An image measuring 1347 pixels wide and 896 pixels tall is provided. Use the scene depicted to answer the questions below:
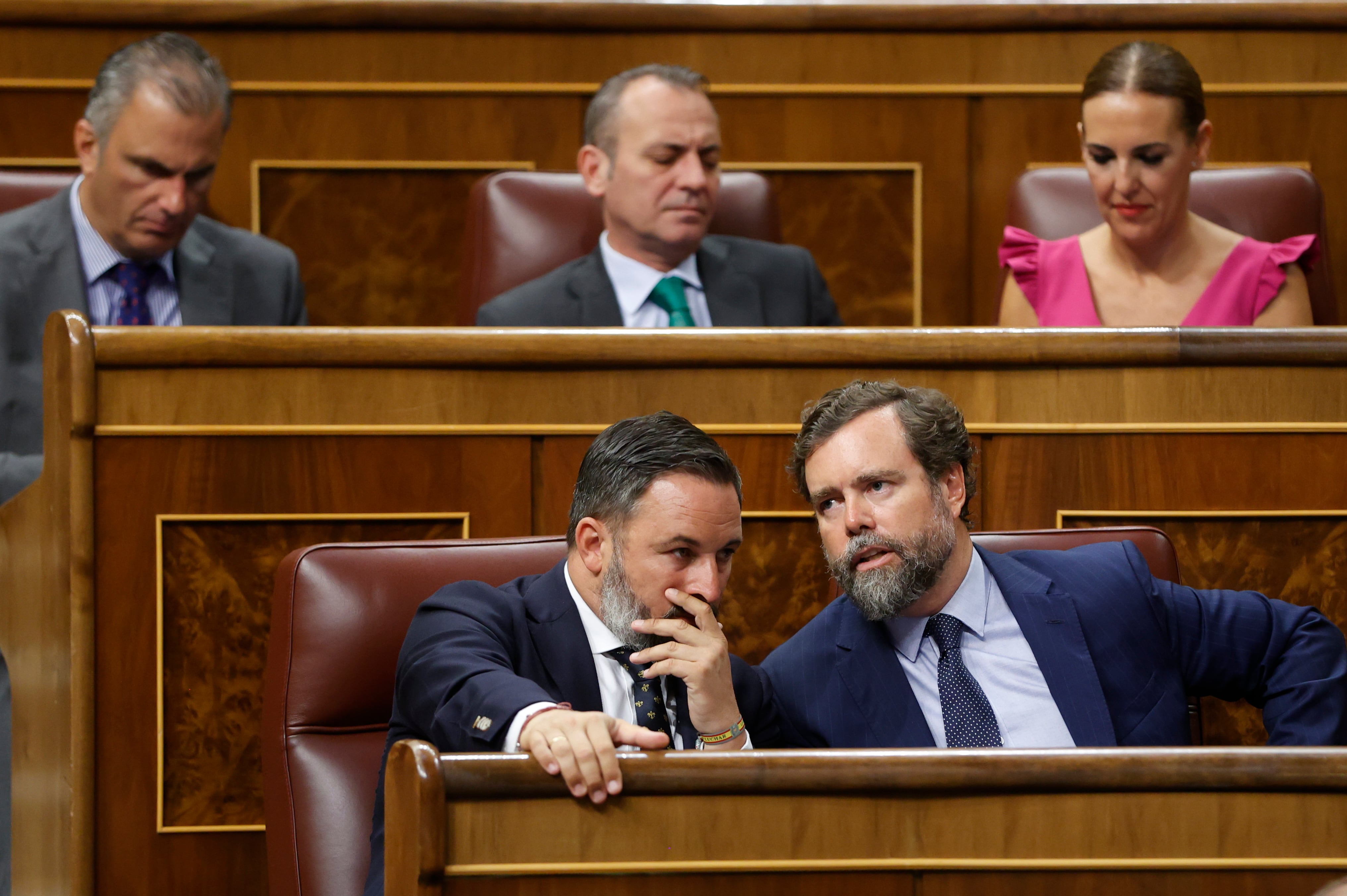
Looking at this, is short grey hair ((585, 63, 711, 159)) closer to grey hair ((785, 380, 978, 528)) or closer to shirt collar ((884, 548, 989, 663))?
grey hair ((785, 380, 978, 528))

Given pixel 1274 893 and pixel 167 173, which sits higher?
pixel 167 173

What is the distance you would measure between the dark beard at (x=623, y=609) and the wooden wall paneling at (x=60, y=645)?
40 centimetres

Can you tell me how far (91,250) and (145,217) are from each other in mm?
65

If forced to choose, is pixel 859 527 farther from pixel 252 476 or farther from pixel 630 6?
pixel 630 6

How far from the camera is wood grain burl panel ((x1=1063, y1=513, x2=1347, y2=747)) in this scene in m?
1.18

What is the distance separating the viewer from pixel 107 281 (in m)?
1.49

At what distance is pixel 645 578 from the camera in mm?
995

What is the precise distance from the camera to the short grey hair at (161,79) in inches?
59.1

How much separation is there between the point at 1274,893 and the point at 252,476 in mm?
774

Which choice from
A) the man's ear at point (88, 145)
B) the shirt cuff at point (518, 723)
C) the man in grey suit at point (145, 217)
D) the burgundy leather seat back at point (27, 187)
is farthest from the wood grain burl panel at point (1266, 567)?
the burgundy leather seat back at point (27, 187)

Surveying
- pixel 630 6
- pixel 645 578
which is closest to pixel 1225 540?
pixel 645 578

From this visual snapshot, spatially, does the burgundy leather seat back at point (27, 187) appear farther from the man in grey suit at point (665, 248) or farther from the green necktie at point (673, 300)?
the green necktie at point (673, 300)

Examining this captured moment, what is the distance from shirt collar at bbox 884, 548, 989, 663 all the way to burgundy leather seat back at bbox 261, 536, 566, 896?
34 cm

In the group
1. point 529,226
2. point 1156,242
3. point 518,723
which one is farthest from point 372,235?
point 518,723
